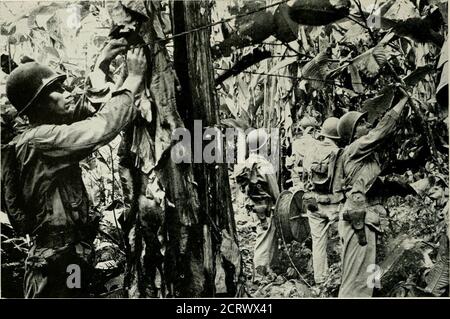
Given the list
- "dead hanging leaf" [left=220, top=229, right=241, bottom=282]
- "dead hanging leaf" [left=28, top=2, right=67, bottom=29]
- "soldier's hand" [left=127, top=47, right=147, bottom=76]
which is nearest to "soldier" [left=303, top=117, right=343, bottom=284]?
"dead hanging leaf" [left=220, top=229, right=241, bottom=282]

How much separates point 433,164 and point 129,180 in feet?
6.20

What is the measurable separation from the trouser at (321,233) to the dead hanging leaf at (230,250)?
0.48 meters

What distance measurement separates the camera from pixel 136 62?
11.8 feet

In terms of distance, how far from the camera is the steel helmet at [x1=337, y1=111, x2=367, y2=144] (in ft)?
11.7

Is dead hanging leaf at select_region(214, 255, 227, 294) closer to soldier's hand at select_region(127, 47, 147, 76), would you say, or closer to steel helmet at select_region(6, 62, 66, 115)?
soldier's hand at select_region(127, 47, 147, 76)

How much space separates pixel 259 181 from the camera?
357 centimetres

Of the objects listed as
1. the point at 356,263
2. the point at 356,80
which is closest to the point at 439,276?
the point at 356,263

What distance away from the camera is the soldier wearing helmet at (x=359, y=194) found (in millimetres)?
3564

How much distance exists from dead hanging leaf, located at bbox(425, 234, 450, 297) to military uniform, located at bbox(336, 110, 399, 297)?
14.1 inches

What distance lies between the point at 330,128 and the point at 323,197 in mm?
427

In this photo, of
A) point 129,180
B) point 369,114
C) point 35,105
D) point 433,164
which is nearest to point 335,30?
point 369,114

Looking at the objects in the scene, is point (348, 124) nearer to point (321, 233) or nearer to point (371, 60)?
point (371, 60)

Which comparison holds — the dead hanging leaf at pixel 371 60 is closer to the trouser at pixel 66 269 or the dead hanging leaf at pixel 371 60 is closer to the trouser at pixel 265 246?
the trouser at pixel 265 246
